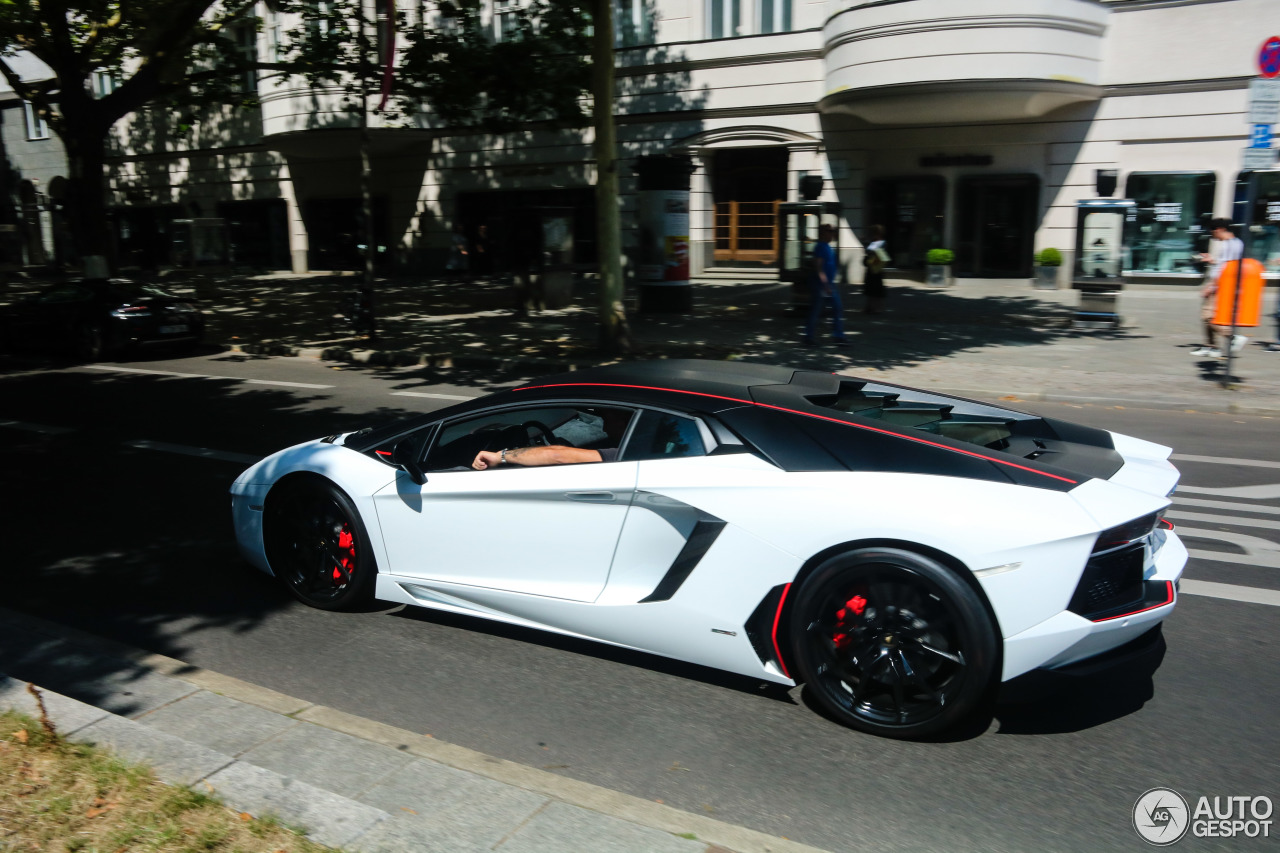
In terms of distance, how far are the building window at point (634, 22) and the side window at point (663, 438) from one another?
76.5 ft

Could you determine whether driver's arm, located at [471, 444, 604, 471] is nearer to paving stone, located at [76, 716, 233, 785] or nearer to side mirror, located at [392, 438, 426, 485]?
side mirror, located at [392, 438, 426, 485]

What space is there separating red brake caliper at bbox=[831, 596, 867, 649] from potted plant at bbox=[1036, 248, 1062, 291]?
19864 millimetres

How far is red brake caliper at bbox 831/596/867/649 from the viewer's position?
12.2 ft

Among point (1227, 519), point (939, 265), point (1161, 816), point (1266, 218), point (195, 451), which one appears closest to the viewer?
point (1161, 816)

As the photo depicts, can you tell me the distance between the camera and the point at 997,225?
23.2 meters

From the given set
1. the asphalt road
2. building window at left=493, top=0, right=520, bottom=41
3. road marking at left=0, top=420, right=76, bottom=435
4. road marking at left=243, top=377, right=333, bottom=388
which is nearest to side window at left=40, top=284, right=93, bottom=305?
road marking at left=243, top=377, right=333, bottom=388

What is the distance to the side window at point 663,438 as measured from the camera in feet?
13.6

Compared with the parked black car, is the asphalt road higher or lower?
lower

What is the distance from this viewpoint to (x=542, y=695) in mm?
4250

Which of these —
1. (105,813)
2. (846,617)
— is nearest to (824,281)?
(846,617)

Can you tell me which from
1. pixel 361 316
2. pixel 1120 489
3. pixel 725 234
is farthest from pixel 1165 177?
pixel 1120 489

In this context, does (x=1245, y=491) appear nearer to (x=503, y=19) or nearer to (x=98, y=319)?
(x=98, y=319)

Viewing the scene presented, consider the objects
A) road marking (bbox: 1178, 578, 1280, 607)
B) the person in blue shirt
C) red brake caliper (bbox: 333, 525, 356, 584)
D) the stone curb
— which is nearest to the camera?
red brake caliper (bbox: 333, 525, 356, 584)

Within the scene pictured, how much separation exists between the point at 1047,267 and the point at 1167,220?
2.72 metres
